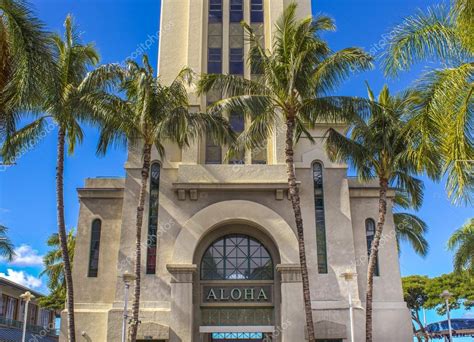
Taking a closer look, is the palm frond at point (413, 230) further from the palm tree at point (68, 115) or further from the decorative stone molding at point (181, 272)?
the palm tree at point (68, 115)

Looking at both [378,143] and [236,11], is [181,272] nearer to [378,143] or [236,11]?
[378,143]

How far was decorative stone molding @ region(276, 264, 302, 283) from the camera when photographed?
23625 millimetres

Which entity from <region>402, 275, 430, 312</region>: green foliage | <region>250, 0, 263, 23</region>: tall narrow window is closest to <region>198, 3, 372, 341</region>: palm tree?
<region>250, 0, 263, 23</region>: tall narrow window

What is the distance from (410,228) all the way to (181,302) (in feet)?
51.0

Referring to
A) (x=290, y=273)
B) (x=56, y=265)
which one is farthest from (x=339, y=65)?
(x=56, y=265)

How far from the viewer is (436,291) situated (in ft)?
146

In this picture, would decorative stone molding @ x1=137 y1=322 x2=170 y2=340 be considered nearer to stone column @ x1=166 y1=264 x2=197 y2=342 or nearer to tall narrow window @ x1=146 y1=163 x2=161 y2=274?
stone column @ x1=166 y1=264 x2=197 y2=342

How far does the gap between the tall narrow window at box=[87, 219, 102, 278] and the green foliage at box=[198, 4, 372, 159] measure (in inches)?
356

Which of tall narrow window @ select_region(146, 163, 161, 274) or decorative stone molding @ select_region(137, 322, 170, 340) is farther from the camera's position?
tall narrow window @ select_region(146, 163, 161, 274)

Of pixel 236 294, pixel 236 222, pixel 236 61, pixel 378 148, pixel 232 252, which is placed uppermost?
pixel 236 61

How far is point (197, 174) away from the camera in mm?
24953

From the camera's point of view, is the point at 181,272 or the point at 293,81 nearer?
the point at 293,81

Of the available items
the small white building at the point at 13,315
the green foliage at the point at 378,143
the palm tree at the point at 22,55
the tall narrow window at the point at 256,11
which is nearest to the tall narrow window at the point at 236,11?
the tall narrow window at the point at 256,11

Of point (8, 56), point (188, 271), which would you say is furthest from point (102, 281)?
point (8, 56)
